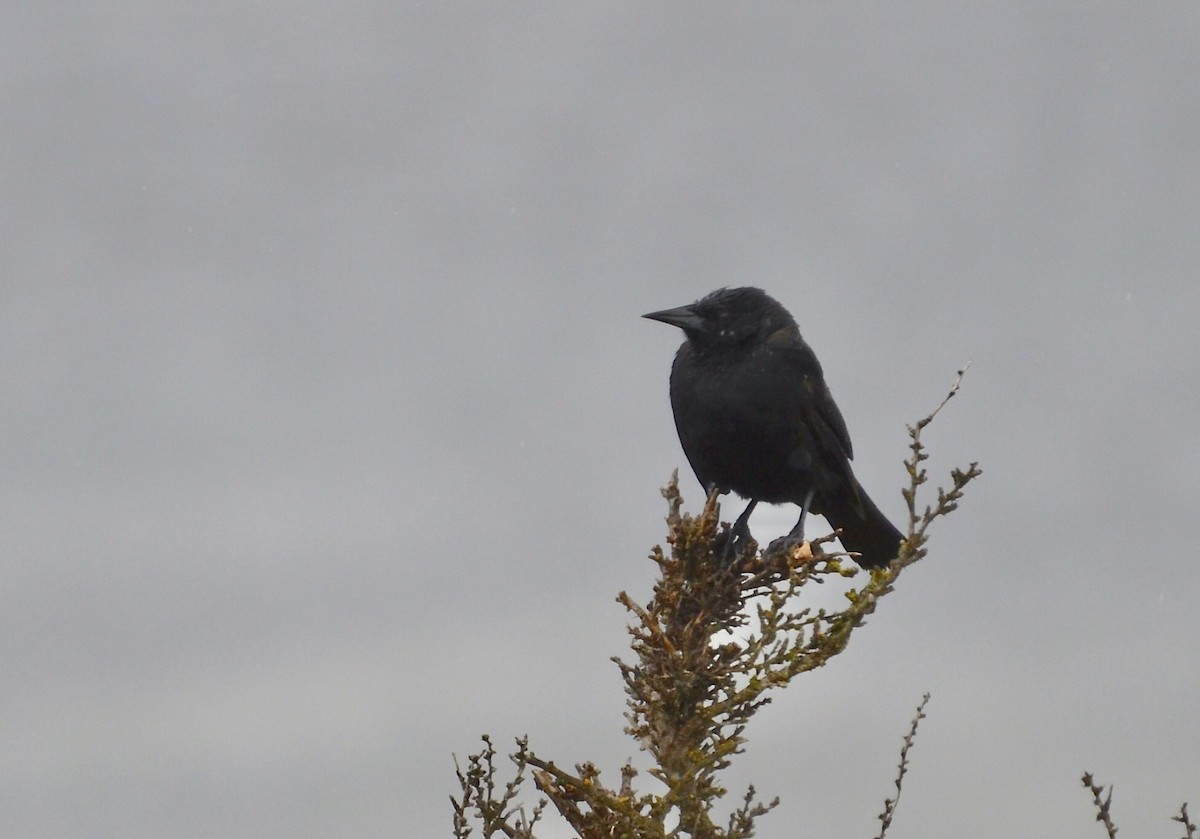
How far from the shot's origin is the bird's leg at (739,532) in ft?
18.4

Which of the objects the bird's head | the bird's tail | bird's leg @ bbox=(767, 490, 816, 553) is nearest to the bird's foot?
bird's leg @ bbox=(767, 490, 816, 553)

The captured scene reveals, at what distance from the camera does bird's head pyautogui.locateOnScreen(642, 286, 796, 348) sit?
21.7 feet

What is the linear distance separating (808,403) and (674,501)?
1725 mm

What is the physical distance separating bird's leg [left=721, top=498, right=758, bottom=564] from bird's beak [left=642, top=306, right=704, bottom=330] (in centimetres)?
109

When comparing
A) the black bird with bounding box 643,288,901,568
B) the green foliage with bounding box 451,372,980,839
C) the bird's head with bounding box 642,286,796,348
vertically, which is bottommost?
the green foliage with bounding box 451,372,980,839

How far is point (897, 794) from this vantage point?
495cm

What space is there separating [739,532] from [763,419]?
679 mm

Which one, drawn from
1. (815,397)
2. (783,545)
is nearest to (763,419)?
(815,397)

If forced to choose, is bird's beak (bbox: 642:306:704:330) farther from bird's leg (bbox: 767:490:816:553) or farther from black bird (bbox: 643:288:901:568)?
bird's leg (bbox: 767:490:816:553)

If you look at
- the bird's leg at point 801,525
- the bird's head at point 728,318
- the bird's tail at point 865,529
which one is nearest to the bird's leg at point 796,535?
the bird's leg at point 801,525

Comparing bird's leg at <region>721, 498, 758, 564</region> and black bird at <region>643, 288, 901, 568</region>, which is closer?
bird's leg at <region>721, 498, 758, 564</region>

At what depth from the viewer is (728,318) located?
21.9ft

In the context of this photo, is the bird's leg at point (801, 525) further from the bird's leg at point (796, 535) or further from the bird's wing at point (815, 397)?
the bird's wing at point (815, 397)

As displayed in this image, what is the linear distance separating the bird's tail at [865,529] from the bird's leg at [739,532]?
1.66 feet
